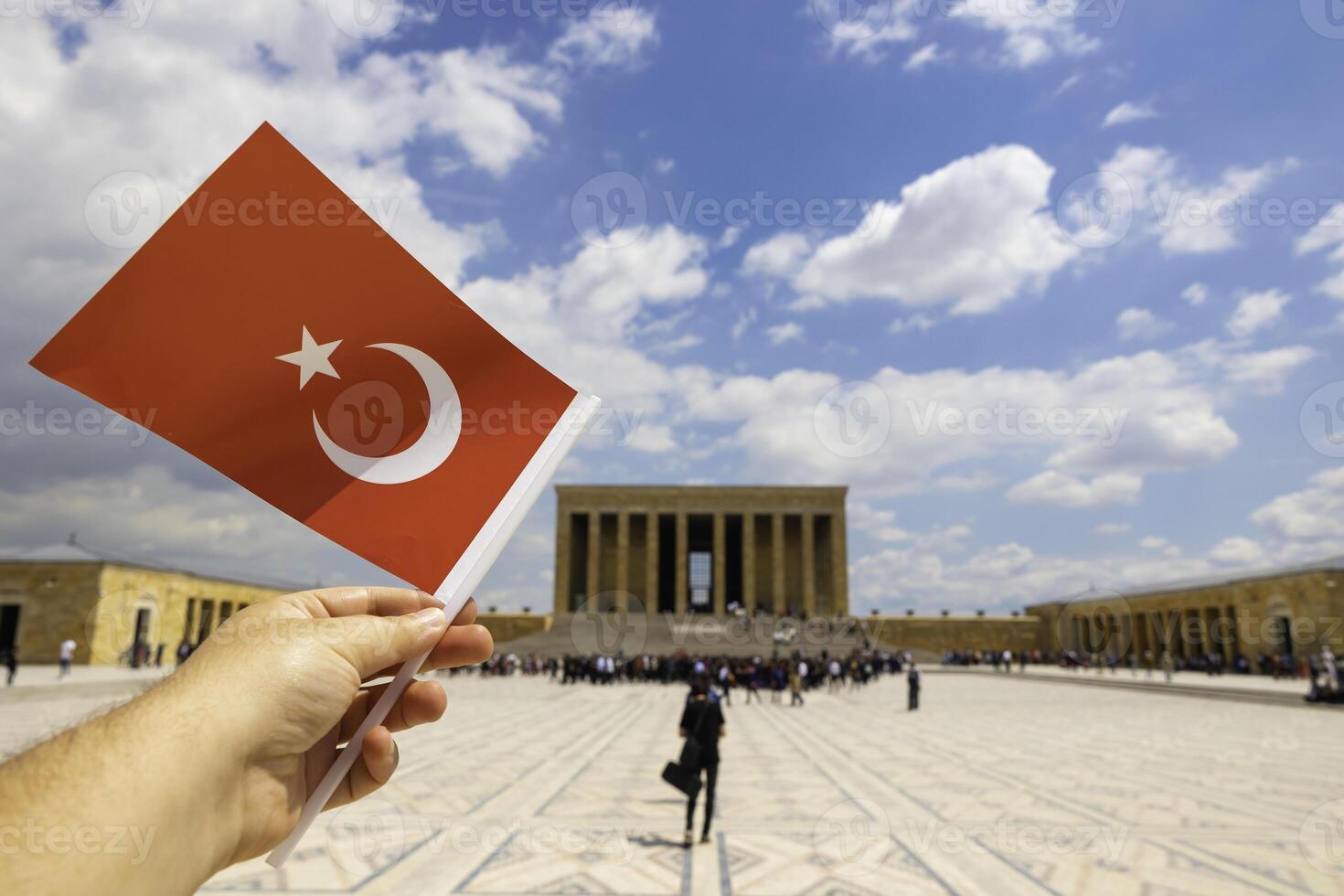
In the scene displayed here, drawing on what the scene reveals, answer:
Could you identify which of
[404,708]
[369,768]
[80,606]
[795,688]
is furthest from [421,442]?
[80,606]

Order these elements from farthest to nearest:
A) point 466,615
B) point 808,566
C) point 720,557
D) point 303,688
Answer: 1. point 808,566
2. point 720,557
3. point 466,615
4. point 303,688

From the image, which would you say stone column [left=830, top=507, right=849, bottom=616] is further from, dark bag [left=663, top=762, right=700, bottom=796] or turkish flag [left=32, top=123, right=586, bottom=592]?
turkish flag [left=32, top=123, right=586, bottom=592]

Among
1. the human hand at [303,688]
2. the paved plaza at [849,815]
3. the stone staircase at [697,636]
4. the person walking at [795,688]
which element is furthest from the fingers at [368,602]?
the stone staircase at [697,636]

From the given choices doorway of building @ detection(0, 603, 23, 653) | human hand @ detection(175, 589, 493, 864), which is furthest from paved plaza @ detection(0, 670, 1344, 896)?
doorway of building @ detection(0, 603, 23, 653)

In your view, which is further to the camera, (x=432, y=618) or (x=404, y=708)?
(x=404, y=708)

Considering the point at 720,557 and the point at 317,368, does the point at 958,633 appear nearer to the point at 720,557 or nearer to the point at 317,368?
the point at 720,557

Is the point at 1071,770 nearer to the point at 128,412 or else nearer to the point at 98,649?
the point at 128,412

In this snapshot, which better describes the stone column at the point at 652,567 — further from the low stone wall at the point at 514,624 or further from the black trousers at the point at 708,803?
the black trousers at the point at 708,803
